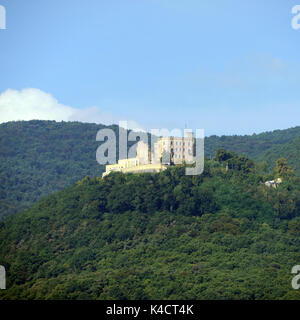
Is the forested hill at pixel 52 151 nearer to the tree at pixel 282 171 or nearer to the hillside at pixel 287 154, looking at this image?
the hillside at pixel 287 154

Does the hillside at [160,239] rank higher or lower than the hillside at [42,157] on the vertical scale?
lower

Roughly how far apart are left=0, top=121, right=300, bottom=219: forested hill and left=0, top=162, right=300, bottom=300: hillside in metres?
42.6

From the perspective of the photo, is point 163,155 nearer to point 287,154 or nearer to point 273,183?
point 273,183

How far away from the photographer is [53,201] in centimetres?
8944

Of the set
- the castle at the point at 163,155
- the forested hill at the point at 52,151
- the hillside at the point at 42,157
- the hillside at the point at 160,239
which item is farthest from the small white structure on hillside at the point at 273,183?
the forested hill at the point at 52,151

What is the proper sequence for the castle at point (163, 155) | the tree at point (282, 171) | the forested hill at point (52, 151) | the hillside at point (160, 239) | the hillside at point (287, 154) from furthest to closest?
the forested hill at point (52, 151) → the hillside at point (287, 154) → the tree at point (282, 171) → the castle at point (163, 155) → the hillside at point (160, 239)

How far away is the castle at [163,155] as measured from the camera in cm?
8531

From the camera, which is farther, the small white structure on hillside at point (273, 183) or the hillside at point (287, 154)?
the hillside at point (287, 154)

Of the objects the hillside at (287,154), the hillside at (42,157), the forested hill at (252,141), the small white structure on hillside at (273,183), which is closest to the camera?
the small white structure on hillside at (273,183)

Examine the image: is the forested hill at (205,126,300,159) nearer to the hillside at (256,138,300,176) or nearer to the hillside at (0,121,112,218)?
the hillside at (256,138,300,176)

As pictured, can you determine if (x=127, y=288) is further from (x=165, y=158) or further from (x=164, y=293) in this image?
(x=165, y=158)

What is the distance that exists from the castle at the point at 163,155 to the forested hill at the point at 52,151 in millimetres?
41847
